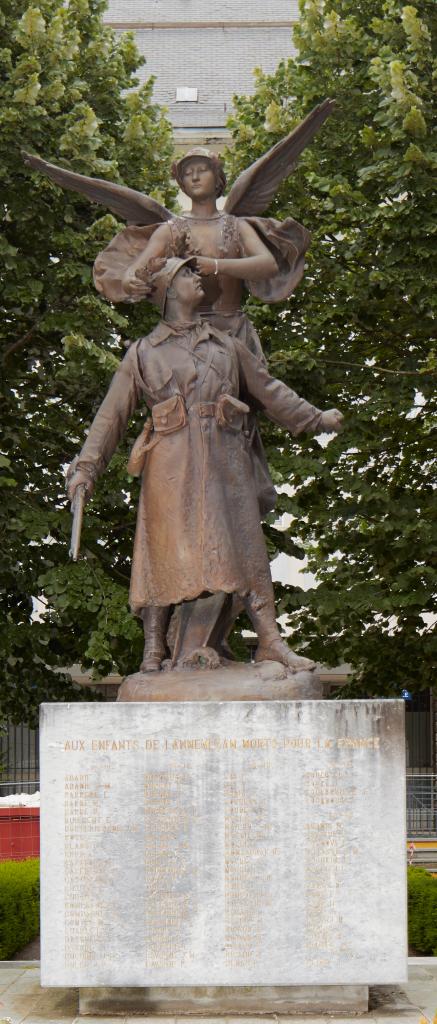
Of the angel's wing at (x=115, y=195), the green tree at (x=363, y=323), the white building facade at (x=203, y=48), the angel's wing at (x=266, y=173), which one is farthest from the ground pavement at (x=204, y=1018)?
the white building facade at (x=203, y=48)

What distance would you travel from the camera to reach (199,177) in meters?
9.03

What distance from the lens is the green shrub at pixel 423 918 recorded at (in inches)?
521

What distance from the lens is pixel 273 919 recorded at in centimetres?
784

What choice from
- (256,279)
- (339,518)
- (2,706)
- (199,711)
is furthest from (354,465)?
(199,711)

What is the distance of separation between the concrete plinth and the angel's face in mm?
4736

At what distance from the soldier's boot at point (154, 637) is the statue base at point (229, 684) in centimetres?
17

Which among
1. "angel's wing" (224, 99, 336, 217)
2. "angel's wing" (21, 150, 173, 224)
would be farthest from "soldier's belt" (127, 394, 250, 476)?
"angel's wing" (224, 99, 336, 217)

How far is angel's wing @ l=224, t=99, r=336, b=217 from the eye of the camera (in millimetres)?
9148

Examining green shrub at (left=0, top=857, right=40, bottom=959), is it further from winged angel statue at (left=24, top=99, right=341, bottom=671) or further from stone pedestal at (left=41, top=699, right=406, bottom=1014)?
winged angel statue at (left=24, top=99, right=341, bottom=671)

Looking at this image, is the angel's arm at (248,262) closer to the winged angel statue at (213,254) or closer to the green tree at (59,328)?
the winged angel statue at (213,254)

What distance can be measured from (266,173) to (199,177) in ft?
1.63

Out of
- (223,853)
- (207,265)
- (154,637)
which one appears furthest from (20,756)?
(223,853)

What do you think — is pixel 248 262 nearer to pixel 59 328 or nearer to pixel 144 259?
pixel 144 259

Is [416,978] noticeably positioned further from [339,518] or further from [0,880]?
[339,518]
